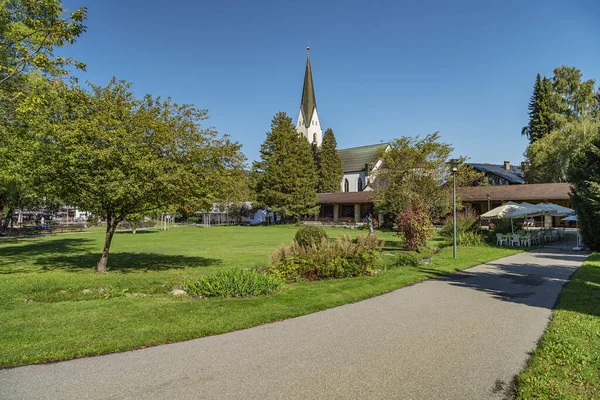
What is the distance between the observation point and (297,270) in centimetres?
1045

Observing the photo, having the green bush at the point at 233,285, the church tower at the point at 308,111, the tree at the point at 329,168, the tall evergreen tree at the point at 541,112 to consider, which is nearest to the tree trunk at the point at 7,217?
Answer: the green bush at the point at 233,285

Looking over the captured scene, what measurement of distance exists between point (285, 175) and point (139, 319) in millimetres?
44462

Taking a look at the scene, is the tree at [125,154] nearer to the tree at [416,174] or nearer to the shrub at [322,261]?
the shrub at [322,261]

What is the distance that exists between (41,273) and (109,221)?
2679 millimetres

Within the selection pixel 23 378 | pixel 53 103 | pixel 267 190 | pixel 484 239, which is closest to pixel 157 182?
pixel 53 103

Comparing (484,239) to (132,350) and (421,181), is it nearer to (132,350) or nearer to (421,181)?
(421,181)

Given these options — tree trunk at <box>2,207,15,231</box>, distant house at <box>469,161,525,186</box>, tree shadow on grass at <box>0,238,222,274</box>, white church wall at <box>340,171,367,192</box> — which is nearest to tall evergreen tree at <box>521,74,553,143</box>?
distant house at <box>469,161,525,186</box>

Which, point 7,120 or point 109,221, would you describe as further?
point 7,120

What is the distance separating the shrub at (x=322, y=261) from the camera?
10336mm

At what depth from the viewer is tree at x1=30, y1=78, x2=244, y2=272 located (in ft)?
32.7

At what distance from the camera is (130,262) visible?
15.0 m

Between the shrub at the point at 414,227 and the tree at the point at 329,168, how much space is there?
44508 millimetres

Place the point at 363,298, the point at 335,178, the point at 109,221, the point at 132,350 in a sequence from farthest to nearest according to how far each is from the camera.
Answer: the point at 335,178 < the point at 109,221 < the point at 363,298 < the point at 132,350

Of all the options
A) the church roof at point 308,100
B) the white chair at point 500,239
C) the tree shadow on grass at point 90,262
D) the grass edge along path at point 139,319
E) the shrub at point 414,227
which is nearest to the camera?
the grass edge along path at point 139,319
